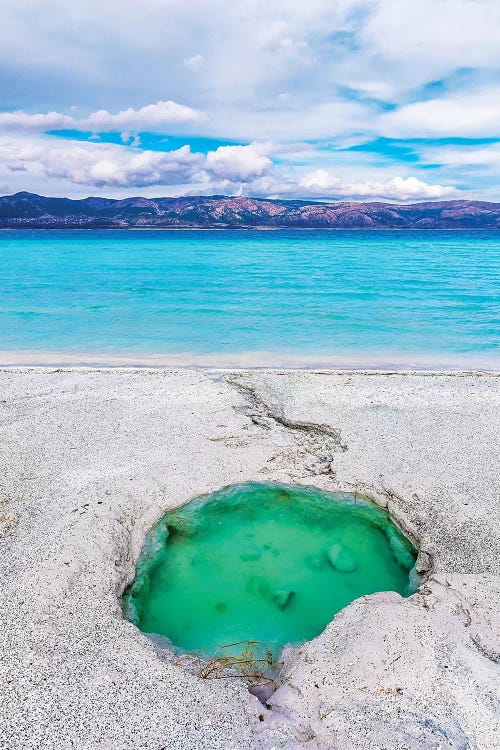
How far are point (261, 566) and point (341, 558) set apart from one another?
1.08m

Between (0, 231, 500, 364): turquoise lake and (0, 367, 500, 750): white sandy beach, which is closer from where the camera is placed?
(0, 367, 500, 750): white sandy beach

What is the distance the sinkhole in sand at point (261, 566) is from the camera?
547 centimetres

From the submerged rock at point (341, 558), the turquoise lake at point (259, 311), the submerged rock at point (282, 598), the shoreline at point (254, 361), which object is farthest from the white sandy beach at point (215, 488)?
the turquoise lake at point (259, 311)

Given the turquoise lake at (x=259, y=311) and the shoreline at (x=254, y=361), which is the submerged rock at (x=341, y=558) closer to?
the shoreline at (x=254, y=361)

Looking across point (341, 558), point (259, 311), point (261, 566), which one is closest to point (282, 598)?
point (261, 566)

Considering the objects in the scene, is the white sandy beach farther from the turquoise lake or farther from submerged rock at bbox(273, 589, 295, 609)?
the turquoise lake

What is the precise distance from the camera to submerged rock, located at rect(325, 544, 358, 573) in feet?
20.9

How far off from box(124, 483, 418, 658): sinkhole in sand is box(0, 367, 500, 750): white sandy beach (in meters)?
0.30

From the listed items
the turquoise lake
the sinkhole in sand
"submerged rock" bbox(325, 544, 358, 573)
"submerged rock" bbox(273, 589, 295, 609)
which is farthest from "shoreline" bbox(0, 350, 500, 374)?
"submerged rock" bbox(273, 589, 295, 609)

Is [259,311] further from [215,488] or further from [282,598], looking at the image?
[282,598]

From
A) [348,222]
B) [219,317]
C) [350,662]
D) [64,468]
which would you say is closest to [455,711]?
[350,662]

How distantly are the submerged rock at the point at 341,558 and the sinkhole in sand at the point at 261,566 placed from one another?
0.01 m

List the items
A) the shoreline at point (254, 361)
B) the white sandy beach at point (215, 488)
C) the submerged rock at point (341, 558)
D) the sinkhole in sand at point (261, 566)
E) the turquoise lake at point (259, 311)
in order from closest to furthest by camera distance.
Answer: the white sandy beach at point (215, 488), the sinkhole in sand at point (261, 566), the submerged rock at point (341, 558), the shoreline at point (254, 361), the turquoise lake at point (259, 311)

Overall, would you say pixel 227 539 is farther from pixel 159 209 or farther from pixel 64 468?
pixel 159 209
